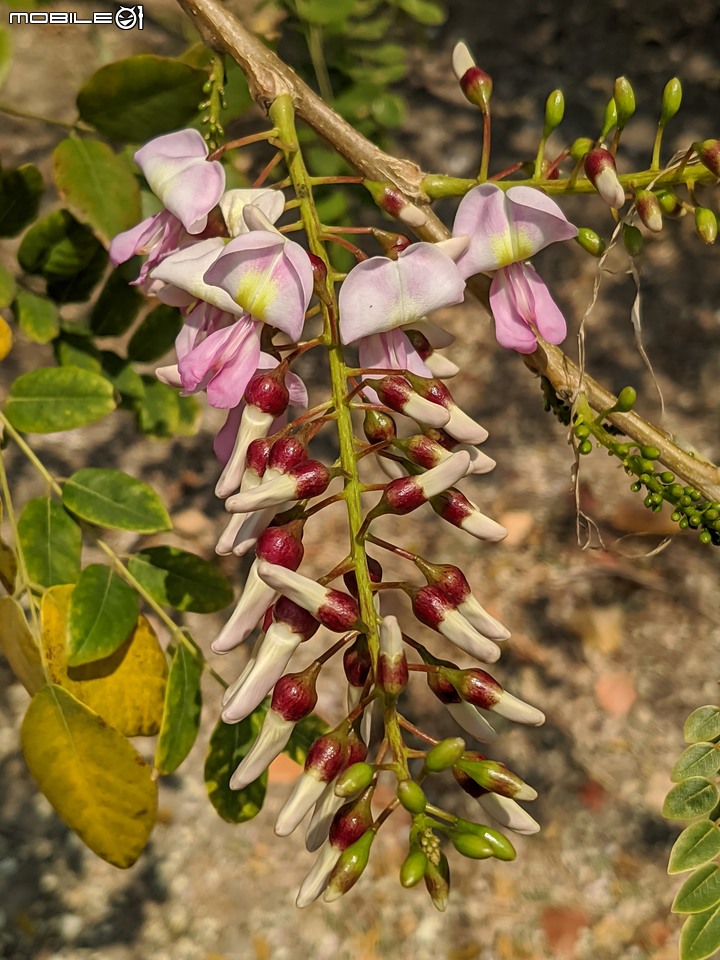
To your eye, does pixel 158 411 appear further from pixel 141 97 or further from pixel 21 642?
pixel 21 642

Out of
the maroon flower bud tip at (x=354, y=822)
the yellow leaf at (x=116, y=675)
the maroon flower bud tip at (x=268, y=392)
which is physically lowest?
the yellow leaf at (x=116, y=675)

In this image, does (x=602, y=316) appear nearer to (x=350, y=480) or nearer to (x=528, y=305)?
(x=528, y=305)

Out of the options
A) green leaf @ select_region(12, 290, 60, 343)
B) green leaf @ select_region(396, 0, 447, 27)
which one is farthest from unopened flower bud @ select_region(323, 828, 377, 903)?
green leaf @ select_region(396, 0, 447, 27)

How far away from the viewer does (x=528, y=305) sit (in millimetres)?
762

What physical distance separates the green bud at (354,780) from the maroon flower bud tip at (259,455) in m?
0.21

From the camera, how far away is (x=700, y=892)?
0.85 metres

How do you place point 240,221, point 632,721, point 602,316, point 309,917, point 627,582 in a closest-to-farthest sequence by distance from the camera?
point 240,221
point 309,917
point 632,721
point 627,582
point 602,316

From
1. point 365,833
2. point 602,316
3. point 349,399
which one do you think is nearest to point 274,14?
point 602,316

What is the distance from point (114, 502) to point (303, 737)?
0.33 m

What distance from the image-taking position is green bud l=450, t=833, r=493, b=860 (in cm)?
55

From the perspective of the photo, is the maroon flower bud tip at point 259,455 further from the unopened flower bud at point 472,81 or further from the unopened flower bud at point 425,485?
the unopened flower bud at point 472,81

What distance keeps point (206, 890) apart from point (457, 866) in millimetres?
495

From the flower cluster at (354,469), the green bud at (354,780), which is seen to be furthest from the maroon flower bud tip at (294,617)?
the green bud at (354,780)

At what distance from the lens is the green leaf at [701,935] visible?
82 cm
